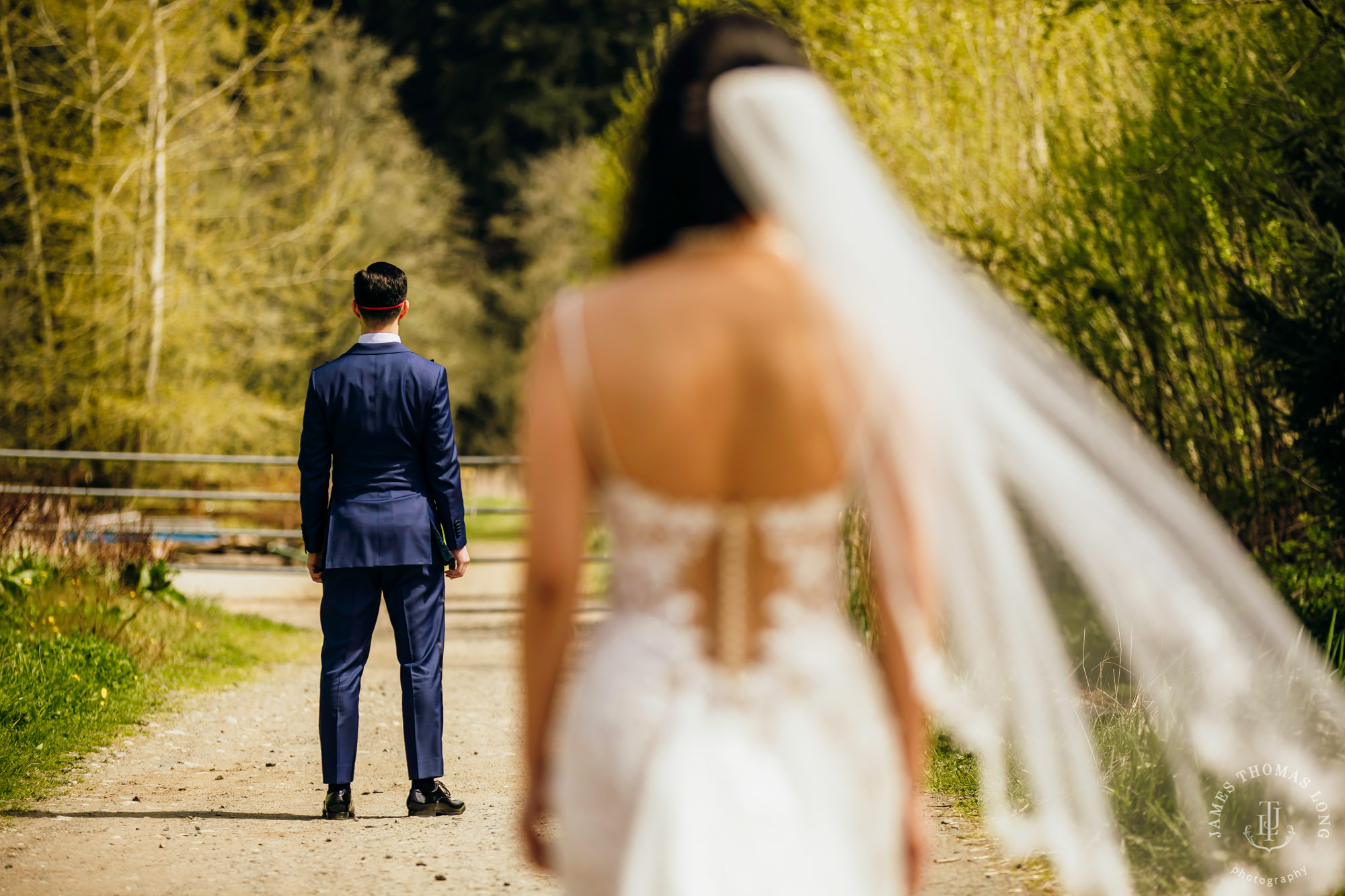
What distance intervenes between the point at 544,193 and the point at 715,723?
35.0 meters

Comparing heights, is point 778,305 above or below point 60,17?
below

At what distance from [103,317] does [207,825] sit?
1681 centimetres

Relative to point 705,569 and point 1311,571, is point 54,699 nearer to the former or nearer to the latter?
point 705,569

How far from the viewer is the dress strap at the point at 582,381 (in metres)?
1.91

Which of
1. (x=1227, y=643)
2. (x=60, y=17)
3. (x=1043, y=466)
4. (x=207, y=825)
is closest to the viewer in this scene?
(x=1043, y=466)

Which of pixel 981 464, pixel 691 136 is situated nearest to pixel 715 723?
pixel 981 464

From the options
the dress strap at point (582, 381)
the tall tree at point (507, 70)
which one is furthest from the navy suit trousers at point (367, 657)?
the tall tree at point (507, 70)

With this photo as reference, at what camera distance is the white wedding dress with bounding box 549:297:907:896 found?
1.94 meters

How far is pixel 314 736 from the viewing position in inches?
292

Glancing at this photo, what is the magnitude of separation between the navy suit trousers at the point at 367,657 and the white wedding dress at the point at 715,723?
137 inches

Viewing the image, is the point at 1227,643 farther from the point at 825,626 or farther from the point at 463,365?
the point at 463,365

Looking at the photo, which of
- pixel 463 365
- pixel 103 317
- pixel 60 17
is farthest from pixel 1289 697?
pixel 463 365

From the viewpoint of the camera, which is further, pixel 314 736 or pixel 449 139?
pixel 449 139

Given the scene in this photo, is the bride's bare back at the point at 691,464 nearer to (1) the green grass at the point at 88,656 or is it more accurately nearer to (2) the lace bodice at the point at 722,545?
(2) the lace bodice at the point at 722,545
